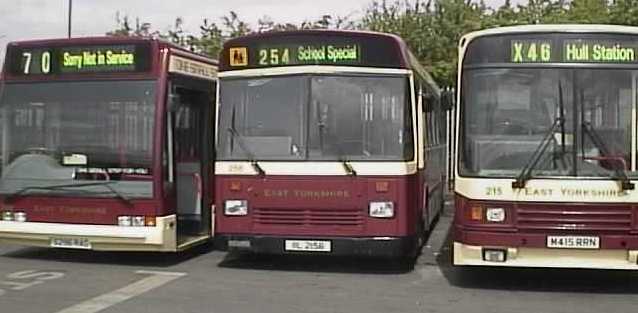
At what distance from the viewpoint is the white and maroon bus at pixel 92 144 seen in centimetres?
1242

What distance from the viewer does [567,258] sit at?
10602mm

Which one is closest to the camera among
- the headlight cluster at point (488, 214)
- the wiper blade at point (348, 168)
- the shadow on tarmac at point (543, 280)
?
the headlight cluster at point (488, 214)

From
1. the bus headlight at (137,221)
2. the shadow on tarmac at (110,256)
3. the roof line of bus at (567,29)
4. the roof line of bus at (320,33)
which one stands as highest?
the roof line of bus at (320,33)

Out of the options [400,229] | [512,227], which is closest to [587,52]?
[512,227]

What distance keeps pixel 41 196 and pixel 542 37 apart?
21.4 feet

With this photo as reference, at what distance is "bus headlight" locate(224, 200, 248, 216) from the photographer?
1212cm

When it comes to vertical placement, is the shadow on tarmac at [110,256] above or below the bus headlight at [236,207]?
below

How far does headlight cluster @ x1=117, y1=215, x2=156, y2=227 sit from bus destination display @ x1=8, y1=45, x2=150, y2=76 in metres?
1.85

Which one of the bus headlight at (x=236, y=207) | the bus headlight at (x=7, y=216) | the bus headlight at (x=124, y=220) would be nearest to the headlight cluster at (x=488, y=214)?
the bus headlight at (x=236, y=207)

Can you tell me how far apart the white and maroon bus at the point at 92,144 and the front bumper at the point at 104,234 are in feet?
0.04

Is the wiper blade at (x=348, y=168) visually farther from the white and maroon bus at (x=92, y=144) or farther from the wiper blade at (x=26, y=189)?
the wiper blade at (x=26, y=189)

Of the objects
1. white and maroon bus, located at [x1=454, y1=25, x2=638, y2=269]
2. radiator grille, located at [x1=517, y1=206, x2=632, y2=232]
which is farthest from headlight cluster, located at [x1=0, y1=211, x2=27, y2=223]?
radiator grille, located at [x1=517, y1=206, x2=632, y2=232]

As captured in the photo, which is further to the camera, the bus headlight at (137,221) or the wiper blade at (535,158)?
the bus headlight at (137,221)

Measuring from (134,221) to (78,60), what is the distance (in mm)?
2218
